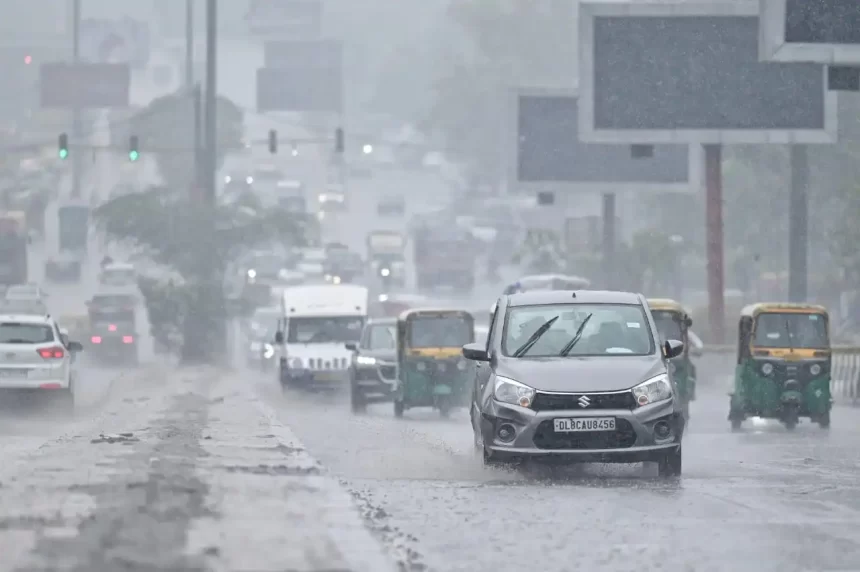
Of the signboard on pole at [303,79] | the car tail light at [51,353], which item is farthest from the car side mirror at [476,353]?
the signboard on pole at [303,79]

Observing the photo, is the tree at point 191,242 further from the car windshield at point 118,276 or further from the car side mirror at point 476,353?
the car side mirror at point 476,353

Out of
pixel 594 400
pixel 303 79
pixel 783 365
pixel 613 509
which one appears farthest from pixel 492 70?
pixel 613 509

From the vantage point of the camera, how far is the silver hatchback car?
14562 mm

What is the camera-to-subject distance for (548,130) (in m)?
53.3

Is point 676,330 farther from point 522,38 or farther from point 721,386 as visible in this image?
point 522,38

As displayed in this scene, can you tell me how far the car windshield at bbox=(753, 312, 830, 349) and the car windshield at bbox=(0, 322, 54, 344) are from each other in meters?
10.7

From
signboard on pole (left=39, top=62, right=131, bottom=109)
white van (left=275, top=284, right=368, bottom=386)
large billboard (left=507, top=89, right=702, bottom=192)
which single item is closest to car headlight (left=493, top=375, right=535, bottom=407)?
white van (left=275, top=284, right=368, bottom=386)

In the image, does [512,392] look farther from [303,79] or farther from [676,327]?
[303,79]

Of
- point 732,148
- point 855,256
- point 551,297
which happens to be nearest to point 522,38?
point 732,148

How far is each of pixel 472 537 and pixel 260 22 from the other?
171 metres

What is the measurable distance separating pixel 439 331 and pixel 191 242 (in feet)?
100

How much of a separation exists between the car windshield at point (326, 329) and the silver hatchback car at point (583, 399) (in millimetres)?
23545

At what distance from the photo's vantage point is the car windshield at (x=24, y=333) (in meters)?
28.0

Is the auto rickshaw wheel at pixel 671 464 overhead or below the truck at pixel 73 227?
below
